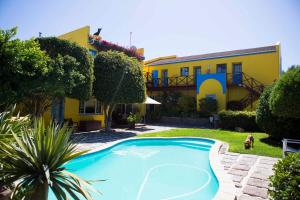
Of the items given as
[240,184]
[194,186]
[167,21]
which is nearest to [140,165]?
[194,186]

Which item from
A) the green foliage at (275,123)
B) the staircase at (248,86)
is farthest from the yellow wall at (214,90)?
the green foliage at (275,123)

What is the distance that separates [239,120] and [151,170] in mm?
11456

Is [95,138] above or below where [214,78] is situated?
below

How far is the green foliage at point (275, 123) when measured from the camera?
414 inches

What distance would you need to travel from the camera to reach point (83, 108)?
17672mm

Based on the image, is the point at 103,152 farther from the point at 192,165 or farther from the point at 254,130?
the point at 254,130

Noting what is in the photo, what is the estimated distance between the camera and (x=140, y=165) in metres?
8.97

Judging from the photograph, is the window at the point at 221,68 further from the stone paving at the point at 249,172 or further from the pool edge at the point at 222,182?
the pool edge at the point at 222,182

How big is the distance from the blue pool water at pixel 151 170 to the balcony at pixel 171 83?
45.3ft

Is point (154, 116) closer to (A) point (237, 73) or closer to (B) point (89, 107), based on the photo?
(B) point (89, 107)

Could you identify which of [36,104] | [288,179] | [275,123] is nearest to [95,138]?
[36,104]

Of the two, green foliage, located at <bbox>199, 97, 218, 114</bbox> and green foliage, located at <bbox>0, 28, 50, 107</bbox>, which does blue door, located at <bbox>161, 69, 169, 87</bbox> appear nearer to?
green foliage, located at <bbox>199, 97, 218, 114</bbox>

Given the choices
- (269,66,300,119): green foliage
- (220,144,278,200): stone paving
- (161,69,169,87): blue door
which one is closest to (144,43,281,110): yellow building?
(161,69,169,87): blue door

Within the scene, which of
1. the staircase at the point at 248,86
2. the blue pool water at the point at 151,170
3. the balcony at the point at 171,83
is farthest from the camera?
the balcony at the point at 171,83
